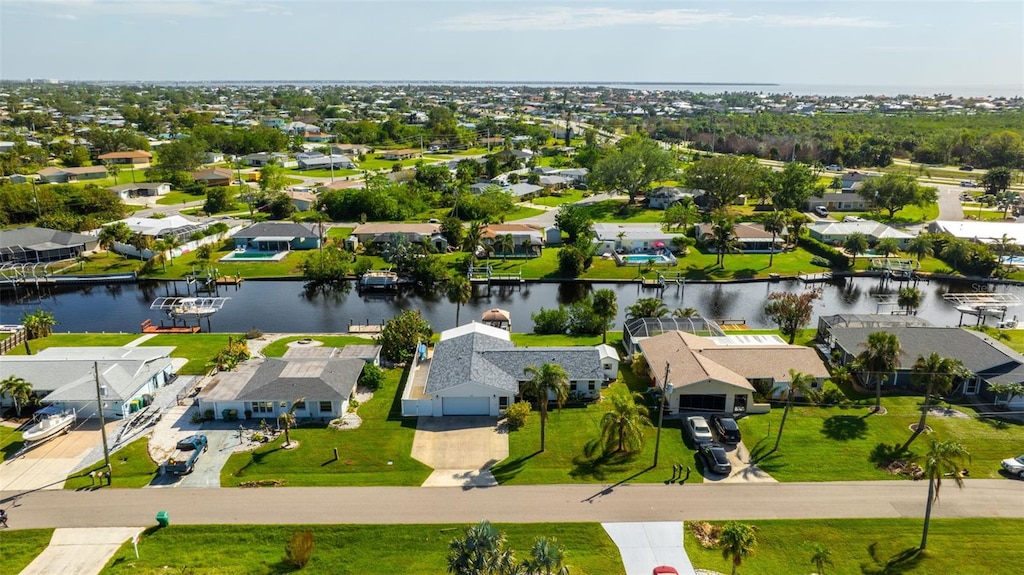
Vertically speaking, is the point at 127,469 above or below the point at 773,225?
below

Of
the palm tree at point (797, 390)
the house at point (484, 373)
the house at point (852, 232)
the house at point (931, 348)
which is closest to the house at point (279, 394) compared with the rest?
the house at point (484, 373)

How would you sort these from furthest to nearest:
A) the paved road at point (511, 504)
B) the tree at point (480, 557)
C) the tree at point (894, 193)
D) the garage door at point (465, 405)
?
1. the tree at point (894, 193)
2. the garage door at point (465, 405)
3. the paved road at point (511, 504)
4. the tree at point (480, 557)

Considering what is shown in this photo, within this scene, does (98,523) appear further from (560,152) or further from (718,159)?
(560,152)

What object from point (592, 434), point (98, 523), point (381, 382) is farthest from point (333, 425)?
point (592, 434)

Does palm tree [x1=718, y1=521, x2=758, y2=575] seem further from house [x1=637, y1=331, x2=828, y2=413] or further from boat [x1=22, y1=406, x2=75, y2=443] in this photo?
boat [x1=22, y1=406, x2=75, y2=443]

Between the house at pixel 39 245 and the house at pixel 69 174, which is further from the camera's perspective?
the house at pixel 69 174

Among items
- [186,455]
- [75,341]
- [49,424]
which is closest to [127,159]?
[75,341]

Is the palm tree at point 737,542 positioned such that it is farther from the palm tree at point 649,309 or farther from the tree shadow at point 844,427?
the palm tree at point 649,309

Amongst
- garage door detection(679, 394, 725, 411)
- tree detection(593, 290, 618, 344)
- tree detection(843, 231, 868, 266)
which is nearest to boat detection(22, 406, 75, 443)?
tree detection(593, 290, 618, 344)

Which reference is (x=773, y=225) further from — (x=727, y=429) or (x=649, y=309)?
(x=727, y=429)
